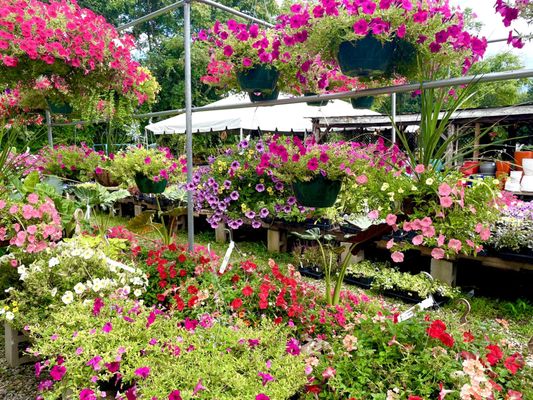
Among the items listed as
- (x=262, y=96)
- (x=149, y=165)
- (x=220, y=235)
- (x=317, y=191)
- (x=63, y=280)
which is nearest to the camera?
(x=317, y=191)

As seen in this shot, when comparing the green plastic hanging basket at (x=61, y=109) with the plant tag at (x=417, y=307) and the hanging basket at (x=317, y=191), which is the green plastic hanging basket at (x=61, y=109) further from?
the plant tag at (x=417, y=307)

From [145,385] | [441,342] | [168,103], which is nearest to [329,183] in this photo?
[441,342]

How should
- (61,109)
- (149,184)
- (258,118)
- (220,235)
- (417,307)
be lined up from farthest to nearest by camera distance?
(258,118)
(220,235)
(61,109)
(149,184)
(417,307)

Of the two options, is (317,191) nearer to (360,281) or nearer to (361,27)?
(361,27)

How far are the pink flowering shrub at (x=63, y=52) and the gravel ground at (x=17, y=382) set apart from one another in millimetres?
1642

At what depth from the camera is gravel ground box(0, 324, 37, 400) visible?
2002mm

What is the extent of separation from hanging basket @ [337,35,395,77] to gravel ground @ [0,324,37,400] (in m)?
2.10

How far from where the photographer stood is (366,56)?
1501 mm

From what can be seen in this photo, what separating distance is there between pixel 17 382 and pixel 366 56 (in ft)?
7.48

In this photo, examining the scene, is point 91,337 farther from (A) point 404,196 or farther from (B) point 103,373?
(A) point 404,196

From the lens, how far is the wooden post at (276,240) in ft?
14.7

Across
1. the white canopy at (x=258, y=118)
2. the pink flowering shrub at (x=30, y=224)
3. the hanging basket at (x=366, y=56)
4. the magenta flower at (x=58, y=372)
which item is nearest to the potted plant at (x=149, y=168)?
the pink flowering shrub at (x=30, y=224)

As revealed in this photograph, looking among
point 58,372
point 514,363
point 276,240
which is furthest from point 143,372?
point 276,240

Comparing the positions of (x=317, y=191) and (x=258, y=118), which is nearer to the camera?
(x=317, y=191)
